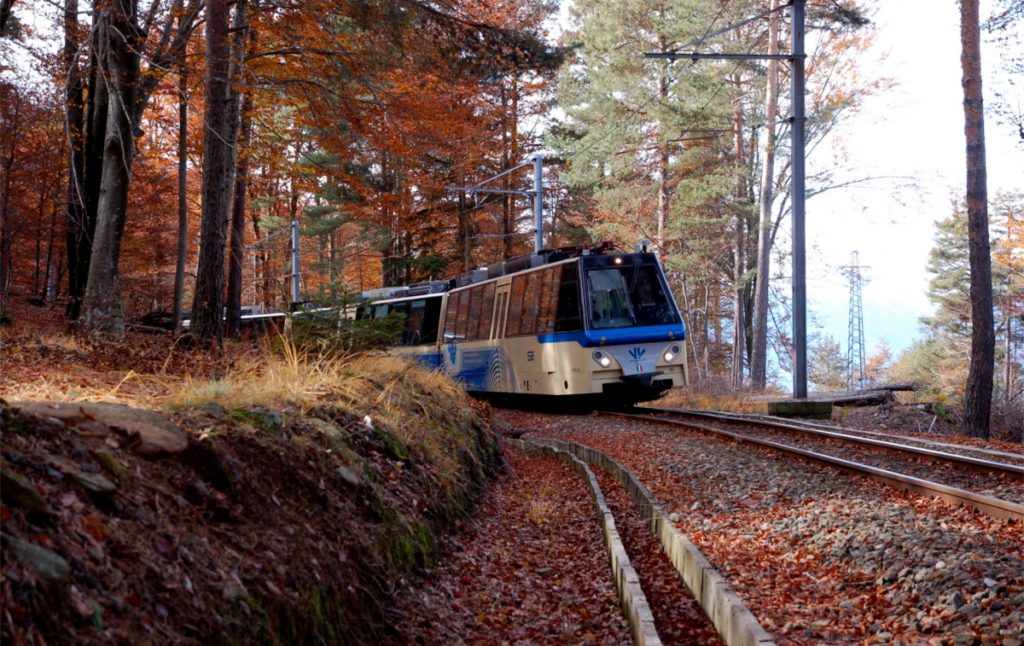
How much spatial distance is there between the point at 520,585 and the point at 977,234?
1233cm

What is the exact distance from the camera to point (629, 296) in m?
16.4

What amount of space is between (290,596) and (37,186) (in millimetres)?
A: 25409

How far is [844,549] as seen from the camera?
19.2 feet

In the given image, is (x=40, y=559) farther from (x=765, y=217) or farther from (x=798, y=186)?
(x=765, y=217)

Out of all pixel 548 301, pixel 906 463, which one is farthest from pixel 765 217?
pixel 906 463

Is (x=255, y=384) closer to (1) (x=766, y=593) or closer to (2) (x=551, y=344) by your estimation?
(1) (x=766, y=593)

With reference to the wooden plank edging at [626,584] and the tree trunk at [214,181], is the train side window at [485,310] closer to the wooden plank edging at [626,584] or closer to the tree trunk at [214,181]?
the tree trunk at [214,181]

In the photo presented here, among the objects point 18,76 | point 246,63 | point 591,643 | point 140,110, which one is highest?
point 18,76

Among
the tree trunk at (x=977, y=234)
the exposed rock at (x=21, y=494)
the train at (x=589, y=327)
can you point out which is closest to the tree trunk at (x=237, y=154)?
the train at (x=589, y=327)

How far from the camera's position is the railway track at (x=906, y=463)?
7.00 meters

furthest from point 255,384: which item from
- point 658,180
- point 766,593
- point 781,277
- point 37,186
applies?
point 781,277

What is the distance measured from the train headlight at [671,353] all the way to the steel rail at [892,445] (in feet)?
3.41

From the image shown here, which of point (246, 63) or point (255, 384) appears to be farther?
point (246, 63)

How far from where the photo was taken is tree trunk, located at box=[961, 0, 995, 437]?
14.5m
